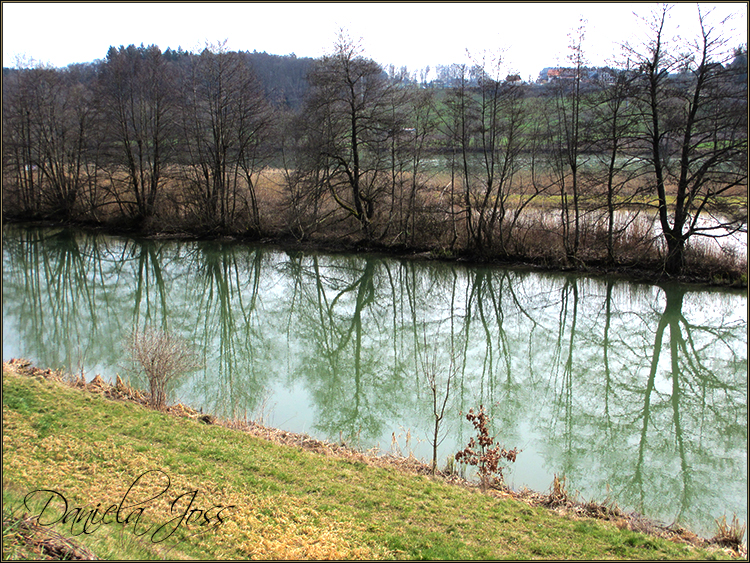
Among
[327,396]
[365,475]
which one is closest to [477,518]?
[365,475]

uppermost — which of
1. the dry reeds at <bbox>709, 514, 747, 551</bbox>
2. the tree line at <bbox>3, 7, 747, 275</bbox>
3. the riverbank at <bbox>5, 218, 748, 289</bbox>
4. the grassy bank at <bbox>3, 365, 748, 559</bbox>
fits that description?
the tree line at <bbox>3, 7, 747, 275</bbox>

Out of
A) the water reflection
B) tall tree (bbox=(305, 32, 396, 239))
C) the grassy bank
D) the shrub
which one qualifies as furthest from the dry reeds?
tall tree (bbox=(305, 32, 396, 239))

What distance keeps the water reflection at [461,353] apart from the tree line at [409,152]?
111 inches

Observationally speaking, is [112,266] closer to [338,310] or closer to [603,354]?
[338,310]

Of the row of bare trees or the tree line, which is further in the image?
the row of bare trees

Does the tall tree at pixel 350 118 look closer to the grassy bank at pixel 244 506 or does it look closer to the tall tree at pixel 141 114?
the tall tree at pixel 141 114

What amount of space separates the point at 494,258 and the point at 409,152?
240 inches

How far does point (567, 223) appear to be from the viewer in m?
21.7

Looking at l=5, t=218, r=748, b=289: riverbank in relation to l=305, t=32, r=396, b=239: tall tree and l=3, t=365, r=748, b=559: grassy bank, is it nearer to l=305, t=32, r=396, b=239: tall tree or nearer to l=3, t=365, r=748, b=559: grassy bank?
l=305, t=32, r=396, b=239: tall tree

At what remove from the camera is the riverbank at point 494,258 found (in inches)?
741

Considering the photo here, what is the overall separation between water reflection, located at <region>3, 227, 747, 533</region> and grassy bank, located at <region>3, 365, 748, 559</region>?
1.63 metres

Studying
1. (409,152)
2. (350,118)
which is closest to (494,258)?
(409,152)

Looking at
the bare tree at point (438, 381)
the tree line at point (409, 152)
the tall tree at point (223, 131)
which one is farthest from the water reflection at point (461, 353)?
the tall tree at point (223, 131)

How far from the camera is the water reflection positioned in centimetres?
865
